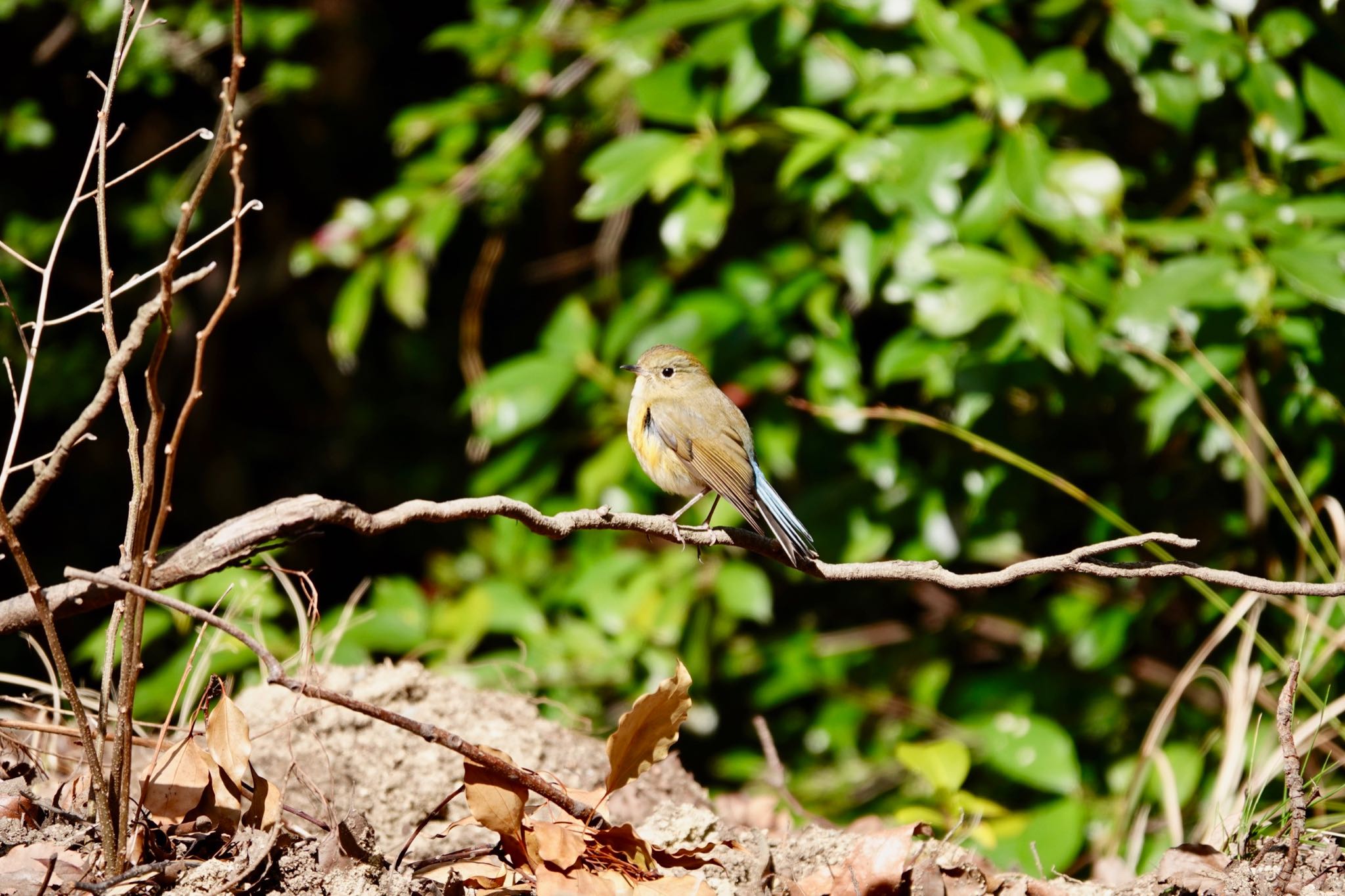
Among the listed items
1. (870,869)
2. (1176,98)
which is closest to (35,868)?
(870,869)

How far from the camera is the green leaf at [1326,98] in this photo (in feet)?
10.6

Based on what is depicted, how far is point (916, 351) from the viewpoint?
344 cm

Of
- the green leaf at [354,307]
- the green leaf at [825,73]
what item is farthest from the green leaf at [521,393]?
the green leaf at [825,73]

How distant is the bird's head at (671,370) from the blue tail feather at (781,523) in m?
0.35

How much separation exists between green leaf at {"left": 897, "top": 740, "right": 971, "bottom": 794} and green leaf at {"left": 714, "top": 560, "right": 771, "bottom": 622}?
1014 millimetres

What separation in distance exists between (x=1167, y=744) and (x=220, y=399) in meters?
4.61

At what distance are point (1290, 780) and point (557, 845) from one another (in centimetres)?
105

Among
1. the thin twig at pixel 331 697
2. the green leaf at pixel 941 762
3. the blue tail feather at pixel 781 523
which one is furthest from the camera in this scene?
A: the green leaf at pixel 941 762

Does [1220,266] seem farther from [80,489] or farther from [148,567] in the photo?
[80,489]

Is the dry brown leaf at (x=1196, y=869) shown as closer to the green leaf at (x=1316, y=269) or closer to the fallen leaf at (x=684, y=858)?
the fallen leaf at (x=684, y=858)

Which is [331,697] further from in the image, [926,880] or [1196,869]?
[1196,869]

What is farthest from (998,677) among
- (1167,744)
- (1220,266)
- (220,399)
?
(220,399)

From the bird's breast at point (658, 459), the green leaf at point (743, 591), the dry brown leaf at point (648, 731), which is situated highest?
the dry brown leaf at point (648, 731)

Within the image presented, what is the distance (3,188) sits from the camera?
4914 mm
